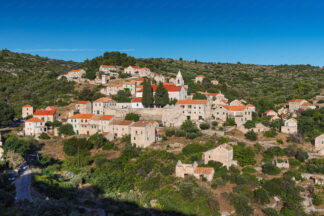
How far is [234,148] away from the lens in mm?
34375

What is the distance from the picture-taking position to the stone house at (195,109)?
45.8 meters

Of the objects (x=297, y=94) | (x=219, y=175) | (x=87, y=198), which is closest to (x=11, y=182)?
(x=87, y=198)

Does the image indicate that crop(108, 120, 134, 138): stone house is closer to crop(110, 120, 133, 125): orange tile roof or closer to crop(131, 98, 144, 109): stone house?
crop(110, 120, 133, 125): orange tile roof

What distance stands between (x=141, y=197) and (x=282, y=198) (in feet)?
46.5

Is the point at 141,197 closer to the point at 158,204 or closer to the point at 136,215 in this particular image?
the point at 158,204

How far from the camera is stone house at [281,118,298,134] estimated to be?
4143 centimetres

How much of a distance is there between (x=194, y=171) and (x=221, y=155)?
421 cm

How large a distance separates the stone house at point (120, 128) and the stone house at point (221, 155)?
13.9 metres

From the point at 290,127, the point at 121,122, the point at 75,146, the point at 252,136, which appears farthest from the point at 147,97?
the point at 290,127

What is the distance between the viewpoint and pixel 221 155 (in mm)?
31969

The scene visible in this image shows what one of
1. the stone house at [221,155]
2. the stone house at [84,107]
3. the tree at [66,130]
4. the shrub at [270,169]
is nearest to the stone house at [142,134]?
the stone house at [221,155]

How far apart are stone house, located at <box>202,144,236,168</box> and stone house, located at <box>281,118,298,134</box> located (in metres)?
14.2

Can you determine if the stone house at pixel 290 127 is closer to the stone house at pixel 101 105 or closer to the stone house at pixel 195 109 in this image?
the stone house at pixel 195 109

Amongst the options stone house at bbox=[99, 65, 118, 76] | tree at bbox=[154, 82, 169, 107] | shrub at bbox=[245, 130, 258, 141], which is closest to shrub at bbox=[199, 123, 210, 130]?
shrub at bbox=[245, 130, 258, 141]
